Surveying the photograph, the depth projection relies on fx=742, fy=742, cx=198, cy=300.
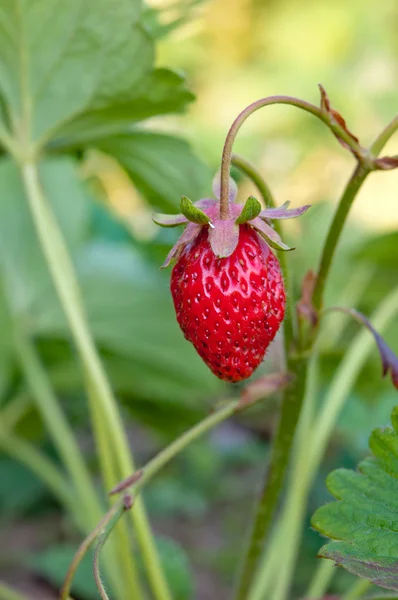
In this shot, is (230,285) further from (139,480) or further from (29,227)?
(29,227)

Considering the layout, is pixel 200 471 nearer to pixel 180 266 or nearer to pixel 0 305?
pixel 0 305

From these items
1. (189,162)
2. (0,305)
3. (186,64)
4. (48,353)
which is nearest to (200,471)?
(48,353)

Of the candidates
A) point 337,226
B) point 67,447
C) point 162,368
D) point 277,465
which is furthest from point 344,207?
point 162,368

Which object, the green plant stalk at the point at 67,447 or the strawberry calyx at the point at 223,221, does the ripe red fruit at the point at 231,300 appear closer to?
the strawberry calyx at the point at 223,221

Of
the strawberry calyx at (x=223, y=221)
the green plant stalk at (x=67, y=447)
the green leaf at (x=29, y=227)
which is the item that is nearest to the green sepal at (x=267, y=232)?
the strawberry calyx at (x=223, y=221)

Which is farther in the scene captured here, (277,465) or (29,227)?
(29,227)

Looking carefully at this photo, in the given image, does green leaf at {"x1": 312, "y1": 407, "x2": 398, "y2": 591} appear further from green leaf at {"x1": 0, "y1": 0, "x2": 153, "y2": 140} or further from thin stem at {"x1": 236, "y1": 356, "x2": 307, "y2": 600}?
green leaf at {"x1": 0, "y1": 0, "x2": 153, "y2": 140}
